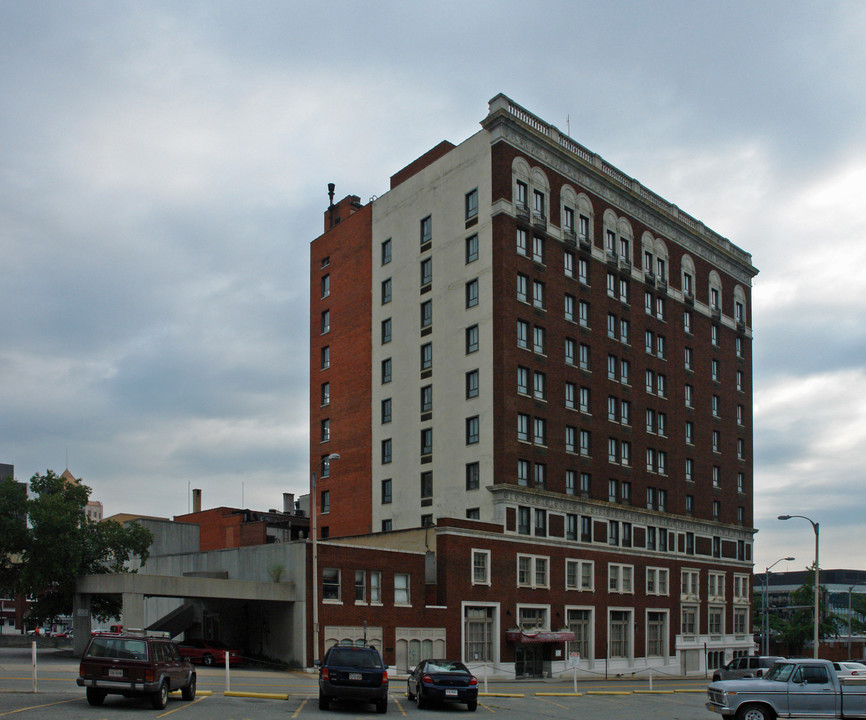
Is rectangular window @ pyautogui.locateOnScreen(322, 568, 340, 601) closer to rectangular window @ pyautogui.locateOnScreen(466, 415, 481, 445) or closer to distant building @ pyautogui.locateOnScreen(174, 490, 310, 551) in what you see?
rectangular window @ pyautogui.locateOnScreen(466, 415, 481, 445)

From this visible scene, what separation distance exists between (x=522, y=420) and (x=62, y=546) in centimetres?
3084

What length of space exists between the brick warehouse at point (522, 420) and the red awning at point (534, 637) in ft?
0.48

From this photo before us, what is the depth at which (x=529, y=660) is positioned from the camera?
65.1 meters

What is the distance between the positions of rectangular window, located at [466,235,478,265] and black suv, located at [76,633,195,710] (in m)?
45.8

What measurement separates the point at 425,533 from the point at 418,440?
11954 mm

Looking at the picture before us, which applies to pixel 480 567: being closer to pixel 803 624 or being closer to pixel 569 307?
pixel 569 307

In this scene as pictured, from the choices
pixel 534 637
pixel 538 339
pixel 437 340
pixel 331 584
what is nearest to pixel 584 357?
pixel 538 339

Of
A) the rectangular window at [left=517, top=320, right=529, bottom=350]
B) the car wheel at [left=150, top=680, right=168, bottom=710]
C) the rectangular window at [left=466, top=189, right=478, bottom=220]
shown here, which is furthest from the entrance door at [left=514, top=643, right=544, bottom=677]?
the car wheel at [left=150, top=680, right=168, bottom=710]

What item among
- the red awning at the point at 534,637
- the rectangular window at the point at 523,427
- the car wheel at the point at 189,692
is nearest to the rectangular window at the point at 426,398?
the rectangular window at the point at 523,427

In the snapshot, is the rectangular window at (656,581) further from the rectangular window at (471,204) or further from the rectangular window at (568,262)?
the rectangular window at (471,204)

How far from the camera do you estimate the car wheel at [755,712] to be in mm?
28141

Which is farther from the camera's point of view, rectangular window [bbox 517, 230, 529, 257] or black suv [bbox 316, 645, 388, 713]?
rectangular window [bbox 517, 230, 529, 257]

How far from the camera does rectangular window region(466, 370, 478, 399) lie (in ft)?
223

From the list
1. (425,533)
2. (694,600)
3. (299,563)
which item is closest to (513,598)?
(425,533)
